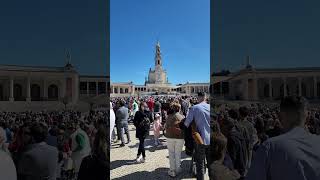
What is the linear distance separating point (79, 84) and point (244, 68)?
2.12 metres

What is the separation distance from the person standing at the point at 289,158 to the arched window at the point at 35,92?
2768 millimetres

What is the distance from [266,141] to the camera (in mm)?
2189

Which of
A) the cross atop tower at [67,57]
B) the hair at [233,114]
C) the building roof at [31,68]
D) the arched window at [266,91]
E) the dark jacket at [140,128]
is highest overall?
the cross atop tower at [67,57]

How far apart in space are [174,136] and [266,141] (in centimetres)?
531

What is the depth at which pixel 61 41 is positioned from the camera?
4.30 meters

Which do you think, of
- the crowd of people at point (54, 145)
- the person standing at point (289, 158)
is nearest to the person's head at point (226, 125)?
the crowd of people at point (54, 145)

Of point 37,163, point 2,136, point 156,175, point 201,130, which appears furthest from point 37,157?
point 156,175

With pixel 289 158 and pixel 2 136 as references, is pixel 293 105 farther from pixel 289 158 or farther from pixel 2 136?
pixel 2 136

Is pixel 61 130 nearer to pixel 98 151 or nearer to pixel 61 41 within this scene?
pixel 98 151

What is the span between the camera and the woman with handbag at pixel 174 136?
7.43 metres

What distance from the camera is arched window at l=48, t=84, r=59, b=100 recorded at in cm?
418

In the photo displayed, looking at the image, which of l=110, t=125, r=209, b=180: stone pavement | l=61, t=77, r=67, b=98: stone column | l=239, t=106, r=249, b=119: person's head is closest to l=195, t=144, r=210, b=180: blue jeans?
l=110, t=125, r=209, b=180: stone pavement

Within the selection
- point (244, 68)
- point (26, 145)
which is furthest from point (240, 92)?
point (26, 145)

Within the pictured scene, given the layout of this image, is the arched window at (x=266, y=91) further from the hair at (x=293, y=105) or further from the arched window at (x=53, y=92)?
the arched window at (x=53, y=92)
